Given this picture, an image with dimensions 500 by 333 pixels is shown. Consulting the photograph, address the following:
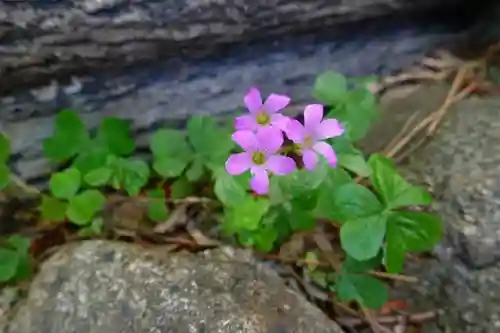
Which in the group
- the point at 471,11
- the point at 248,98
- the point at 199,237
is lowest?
the point at 199,237

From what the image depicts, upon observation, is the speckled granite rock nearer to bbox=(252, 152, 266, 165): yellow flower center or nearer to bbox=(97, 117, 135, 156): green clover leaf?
bbox=(252, 152, 266, 165): yellow flower center

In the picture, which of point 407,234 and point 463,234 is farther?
point 463,234

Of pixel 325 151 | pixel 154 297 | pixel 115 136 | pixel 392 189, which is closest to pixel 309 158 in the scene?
pixel 325 151

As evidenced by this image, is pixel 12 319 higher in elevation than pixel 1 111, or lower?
lower

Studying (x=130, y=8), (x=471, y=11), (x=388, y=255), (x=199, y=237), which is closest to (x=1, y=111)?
(x=130, y=8)

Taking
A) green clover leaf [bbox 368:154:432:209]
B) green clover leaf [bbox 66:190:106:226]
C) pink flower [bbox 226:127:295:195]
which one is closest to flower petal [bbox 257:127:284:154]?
pink flower [bbox 226:127:295:195]

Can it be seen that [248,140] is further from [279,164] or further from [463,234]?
[463,234]

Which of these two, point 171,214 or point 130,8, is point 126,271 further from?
point 130,8
